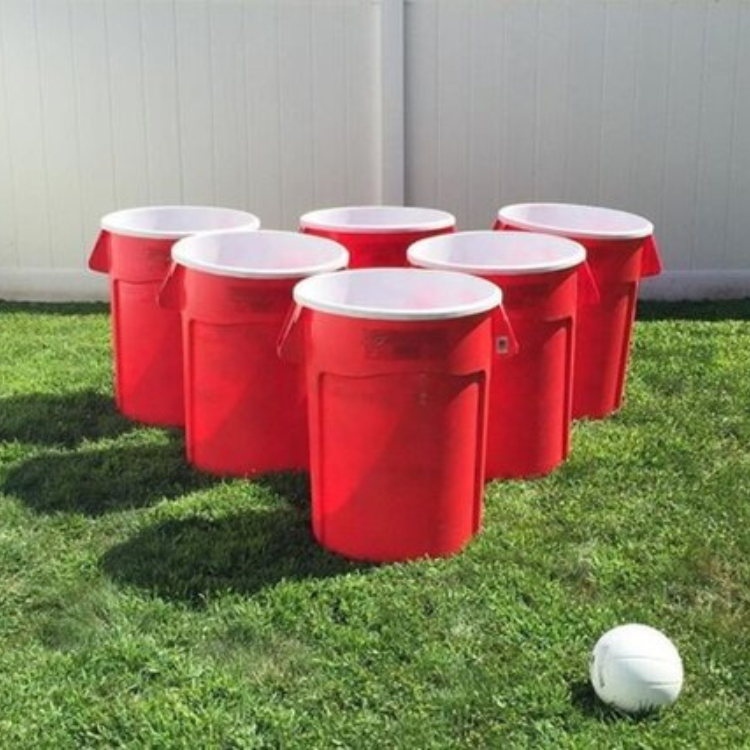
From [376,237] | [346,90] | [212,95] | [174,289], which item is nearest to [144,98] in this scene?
[212,95]

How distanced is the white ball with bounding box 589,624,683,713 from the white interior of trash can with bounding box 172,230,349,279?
186cm

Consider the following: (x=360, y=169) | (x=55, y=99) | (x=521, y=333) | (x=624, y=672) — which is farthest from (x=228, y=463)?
(x=55, y=99)

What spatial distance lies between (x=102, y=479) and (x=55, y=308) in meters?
2.79

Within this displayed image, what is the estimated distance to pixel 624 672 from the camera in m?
2.74

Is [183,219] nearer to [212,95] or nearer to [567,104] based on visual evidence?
[212,95]

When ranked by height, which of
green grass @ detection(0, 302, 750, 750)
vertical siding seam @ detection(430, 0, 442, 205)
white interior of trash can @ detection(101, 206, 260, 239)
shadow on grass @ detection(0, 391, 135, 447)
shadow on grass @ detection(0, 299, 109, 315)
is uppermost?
A: vertical siding seam @ detection(430, 0, 442, 205)

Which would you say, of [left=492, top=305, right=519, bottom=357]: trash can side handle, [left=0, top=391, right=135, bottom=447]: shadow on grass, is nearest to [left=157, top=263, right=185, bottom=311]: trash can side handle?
[left=0, top=391, right=135, bottom=447]: shadow on grass

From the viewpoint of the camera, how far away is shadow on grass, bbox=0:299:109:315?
656 centimetres

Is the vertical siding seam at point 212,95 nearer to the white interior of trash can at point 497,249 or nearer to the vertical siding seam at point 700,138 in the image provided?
the white interior of trash can at point 497,249

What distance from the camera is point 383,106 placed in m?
6.48

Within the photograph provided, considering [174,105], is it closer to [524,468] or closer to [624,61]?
[624,61]

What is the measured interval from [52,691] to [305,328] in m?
1.22

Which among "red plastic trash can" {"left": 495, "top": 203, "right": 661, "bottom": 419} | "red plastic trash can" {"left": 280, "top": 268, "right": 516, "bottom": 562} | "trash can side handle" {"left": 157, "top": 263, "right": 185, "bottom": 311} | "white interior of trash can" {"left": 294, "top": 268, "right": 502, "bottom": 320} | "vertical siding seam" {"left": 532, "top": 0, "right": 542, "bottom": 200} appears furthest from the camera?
"vertical siding seam" {"left": 532, "top": 0, "right": 542, "bottom": 200}

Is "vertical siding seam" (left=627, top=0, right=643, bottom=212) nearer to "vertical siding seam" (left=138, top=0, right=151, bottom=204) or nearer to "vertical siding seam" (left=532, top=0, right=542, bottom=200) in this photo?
"vertical siding seam" (left=532, top=0, right=542, bottom=200)
